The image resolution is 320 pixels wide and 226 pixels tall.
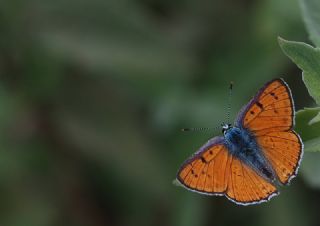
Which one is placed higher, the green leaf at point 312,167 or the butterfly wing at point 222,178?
the butterfly wing at point 222,178

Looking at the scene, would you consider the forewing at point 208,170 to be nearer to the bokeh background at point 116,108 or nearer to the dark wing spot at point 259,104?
the dark wing spot at point 259,104

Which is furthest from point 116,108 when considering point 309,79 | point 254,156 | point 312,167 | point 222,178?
point 309,79

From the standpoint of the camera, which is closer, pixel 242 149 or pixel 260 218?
pixel 242 149

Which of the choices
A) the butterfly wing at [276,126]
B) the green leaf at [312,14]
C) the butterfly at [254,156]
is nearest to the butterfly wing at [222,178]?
the butterfly at [254,156]

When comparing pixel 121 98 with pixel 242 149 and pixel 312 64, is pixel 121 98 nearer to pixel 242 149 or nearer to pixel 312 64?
pixel 242 149

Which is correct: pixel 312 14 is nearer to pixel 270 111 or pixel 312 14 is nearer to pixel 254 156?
pixel 270 111

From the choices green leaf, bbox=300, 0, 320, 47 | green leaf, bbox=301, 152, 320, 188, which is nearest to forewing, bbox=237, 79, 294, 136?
green leaf, bbox=300, 0, 320, 47

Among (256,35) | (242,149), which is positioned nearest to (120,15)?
(256,35)
